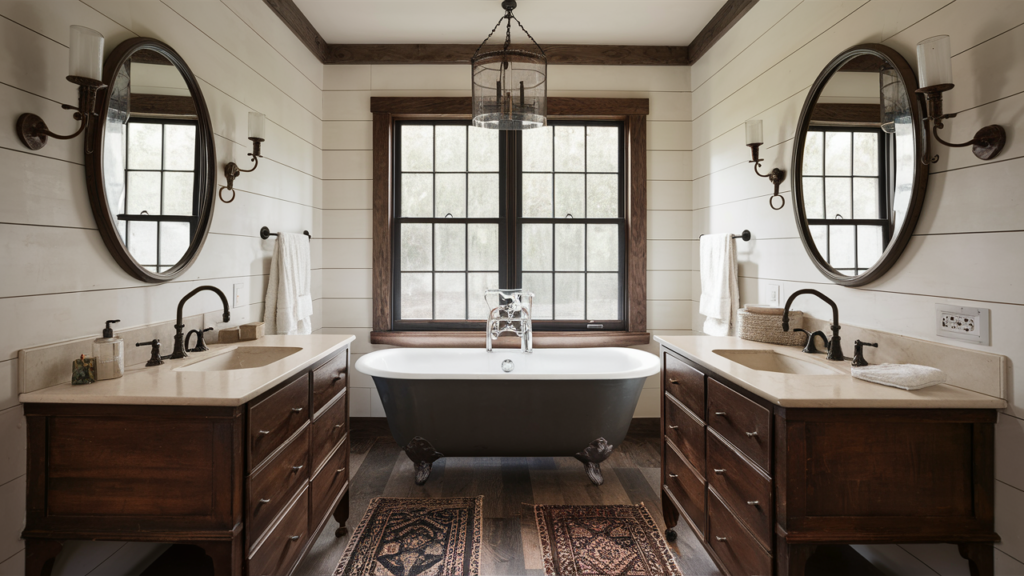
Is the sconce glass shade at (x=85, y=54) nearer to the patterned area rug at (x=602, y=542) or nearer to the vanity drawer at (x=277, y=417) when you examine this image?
the vanity drawer at (x=277, y=417)

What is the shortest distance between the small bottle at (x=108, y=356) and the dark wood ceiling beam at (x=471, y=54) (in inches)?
101

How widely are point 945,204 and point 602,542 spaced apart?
1766 mm

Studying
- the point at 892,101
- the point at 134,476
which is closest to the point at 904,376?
the point at 892,101

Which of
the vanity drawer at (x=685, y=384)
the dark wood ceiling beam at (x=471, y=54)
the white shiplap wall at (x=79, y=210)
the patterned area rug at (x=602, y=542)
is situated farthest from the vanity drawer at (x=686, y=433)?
the dark wood ceiling beam at (x=471, y=54)

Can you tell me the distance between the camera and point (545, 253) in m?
3.54

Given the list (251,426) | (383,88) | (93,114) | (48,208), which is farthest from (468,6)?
(251,426)

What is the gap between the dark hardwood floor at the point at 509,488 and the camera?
2072mm

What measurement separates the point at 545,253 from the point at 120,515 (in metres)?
2.69

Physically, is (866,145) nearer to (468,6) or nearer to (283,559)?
(468,6)

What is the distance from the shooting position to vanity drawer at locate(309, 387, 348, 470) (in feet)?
6.25

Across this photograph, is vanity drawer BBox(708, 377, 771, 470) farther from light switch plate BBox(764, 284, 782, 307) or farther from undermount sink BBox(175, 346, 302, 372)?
undermount sink BBox(175, 346, 302, 372)

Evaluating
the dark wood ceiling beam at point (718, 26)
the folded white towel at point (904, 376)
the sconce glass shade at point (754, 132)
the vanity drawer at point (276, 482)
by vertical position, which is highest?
the dark wood ceiling beam at point (718, 26)

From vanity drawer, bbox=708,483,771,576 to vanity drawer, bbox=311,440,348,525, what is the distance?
1456 millimetres

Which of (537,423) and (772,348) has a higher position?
(772,348)
